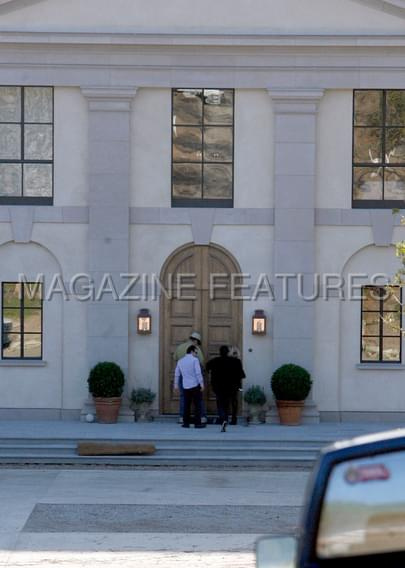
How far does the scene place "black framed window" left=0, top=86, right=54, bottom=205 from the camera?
73.8ft

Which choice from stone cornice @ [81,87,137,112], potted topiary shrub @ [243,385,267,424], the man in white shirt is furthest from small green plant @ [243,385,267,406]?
stone cornice @ [81,87,137,112]

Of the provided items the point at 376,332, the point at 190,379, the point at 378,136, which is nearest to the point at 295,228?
the point at 378,136

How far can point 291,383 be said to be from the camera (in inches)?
853

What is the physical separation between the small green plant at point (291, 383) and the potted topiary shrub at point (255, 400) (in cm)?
32

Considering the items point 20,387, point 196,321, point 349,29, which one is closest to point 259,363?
point 196,321

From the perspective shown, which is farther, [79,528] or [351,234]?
[351,234]

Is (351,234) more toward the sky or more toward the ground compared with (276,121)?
more toward the ground

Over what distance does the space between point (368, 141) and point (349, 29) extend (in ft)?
7.00

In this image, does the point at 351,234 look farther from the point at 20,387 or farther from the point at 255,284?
the point at 20,387

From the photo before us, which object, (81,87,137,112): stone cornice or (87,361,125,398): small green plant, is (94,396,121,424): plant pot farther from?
(81,87,137,112): stone cornice

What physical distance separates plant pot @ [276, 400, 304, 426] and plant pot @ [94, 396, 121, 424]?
3.03 meters

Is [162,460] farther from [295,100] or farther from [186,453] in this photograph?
[295,100]

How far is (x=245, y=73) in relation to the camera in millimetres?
22312

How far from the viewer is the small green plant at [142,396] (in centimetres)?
2228
